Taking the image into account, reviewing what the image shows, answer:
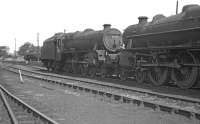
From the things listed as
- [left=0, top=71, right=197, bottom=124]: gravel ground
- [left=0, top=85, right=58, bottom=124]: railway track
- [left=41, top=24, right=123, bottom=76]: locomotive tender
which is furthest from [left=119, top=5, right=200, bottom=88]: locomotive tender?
[left=0, top=85, right=58, bottom=124]: railway track

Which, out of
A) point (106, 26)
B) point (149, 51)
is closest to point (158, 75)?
point (149, 51)

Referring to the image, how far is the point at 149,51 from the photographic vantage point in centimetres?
1603

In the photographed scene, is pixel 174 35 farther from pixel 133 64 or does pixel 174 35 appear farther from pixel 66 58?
pixel 66 58

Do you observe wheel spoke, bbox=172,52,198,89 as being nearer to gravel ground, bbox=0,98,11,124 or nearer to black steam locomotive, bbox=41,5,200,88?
black steam locomotive, bbox=41,5,200,88

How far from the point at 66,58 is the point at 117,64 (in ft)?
32.3

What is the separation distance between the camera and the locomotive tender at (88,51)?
70.2ft

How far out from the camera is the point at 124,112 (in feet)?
28.7

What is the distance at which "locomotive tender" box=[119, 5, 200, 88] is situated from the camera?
1282 cm

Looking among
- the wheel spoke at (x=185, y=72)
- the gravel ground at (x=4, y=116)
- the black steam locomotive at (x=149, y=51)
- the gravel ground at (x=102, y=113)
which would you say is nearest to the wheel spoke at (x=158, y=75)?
the black steam locomotive at (x=149, y=51)


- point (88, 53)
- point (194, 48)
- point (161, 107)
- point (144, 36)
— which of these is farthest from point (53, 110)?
point (88, 53)

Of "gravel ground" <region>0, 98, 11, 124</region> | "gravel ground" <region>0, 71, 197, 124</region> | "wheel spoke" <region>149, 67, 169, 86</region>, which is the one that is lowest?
"gravel ground" <region>0, 98, 11, 124</region>

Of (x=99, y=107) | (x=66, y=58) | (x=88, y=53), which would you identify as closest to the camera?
(x=99, y=107)

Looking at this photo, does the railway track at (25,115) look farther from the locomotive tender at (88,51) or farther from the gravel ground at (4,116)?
the locomotive tender at (88,51)

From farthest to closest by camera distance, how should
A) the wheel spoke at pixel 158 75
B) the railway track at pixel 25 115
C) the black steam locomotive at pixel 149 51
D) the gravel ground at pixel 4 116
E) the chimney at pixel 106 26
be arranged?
the chimney at pixel 106 26, the wheel spoke at pixel 158 75, the black steam locomotive at pixel 149 51, the gravel ground at pixel 4 116, the railway track at pixel 25 115
